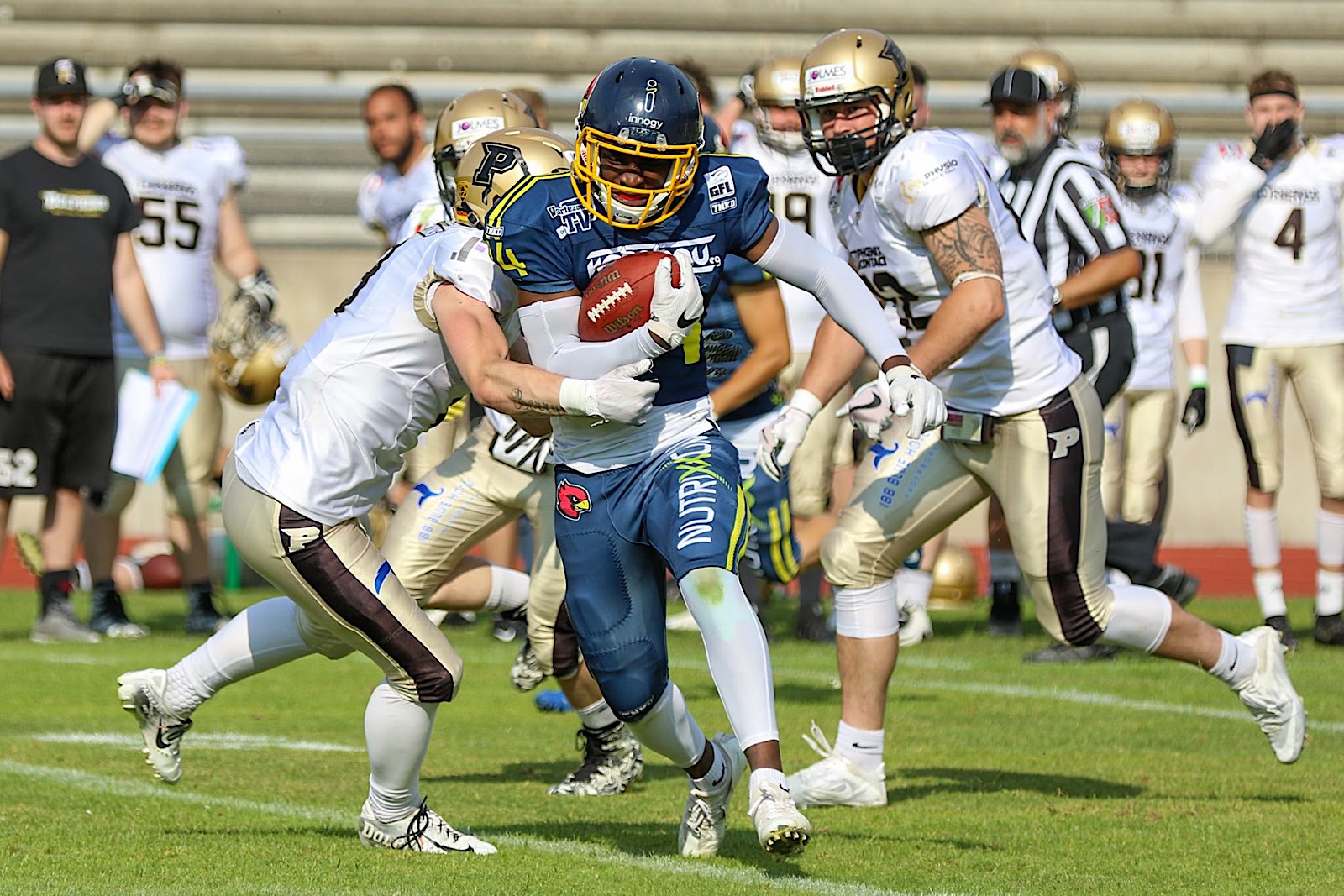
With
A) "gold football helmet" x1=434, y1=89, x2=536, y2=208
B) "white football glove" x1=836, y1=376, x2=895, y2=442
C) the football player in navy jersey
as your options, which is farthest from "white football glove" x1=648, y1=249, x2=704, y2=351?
"gold football helmet" x1=434, y1=89, x2=536, y2=208

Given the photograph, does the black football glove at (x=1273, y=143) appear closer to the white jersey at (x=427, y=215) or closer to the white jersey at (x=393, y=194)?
the white jersey at (x=393, y=194)

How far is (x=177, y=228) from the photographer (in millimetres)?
9320

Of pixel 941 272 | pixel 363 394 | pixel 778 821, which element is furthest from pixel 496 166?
pixel 778 821

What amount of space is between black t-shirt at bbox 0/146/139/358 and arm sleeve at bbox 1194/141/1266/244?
4668mm

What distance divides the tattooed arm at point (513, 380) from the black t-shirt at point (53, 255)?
4.72 m

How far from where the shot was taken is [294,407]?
4438 millimetres

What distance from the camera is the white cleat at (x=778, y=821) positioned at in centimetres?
377

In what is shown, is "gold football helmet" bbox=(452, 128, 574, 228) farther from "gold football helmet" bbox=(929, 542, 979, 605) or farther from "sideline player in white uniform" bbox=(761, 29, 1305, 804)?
"gold football helmet" bbox=(929, 542, 979, 605)

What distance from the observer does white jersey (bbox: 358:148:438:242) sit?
8.84 m

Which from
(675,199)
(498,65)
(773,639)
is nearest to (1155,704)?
(773,639)

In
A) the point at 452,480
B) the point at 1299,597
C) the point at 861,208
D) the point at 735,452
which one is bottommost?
the point at 1299,597

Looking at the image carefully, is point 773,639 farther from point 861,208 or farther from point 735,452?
point 735,452

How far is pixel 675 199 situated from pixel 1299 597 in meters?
7.12

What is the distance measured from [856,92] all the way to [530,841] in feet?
6.64
